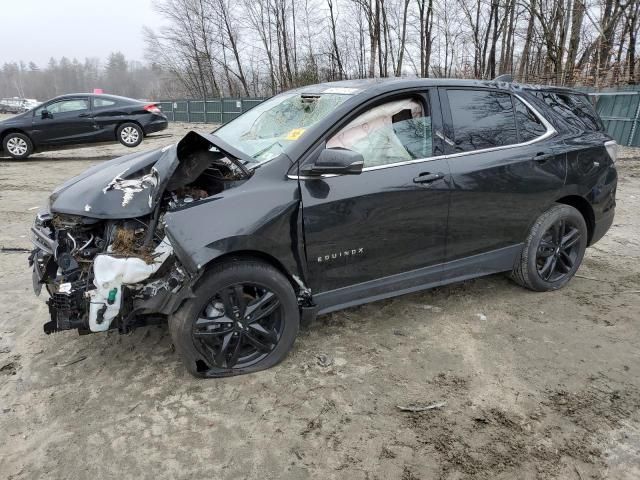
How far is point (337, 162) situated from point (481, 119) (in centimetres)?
144

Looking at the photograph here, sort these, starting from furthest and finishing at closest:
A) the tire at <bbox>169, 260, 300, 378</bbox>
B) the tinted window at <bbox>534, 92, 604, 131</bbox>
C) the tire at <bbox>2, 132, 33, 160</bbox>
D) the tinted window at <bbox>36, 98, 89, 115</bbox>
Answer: the tire at <bbox>2, 132, 33, 160</bbox>
the tinted window at <bbox>36, 98, 89, 115</bbox>
the tinted window at <bbox>534, 92, 604, 131</bbox>
the tire at <bbox>169, 260, 300, 378</bbox>

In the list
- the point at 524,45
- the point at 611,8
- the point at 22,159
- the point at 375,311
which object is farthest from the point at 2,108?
the point at 375,311

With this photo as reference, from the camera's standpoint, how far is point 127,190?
2873 millimetres

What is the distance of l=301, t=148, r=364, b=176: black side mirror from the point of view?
271 centimetres

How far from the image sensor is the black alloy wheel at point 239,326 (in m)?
2.72

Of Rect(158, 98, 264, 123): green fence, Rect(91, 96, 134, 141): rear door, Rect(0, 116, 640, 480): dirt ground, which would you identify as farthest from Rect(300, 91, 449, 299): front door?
Rect(158, 98, 264, 123): green fence

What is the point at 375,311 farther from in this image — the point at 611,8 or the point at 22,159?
the point at 611,8

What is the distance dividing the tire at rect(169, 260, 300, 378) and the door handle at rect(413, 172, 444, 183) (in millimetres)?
1128

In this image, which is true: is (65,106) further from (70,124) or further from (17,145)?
(17,145)

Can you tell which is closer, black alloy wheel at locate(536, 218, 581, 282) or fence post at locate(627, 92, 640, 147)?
black alloy wheel at locate(536, 218, 581, 282)

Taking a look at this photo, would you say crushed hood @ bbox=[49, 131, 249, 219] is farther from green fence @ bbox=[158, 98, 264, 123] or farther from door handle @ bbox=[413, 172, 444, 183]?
green fence @ bbox=[158, 98, 264, 123]

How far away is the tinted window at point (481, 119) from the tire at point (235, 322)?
170 centimetres

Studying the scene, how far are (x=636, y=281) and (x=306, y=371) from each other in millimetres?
3344

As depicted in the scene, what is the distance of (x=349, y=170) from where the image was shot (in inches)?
108
